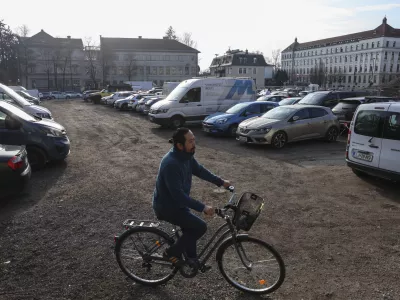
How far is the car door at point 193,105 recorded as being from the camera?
1688 cm

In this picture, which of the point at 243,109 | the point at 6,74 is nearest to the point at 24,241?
the point at 243,109

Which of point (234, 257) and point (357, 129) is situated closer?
point (234, 257)

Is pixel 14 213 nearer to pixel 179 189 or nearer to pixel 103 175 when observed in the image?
pixel 103 175

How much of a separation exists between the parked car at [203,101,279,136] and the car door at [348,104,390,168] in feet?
22.7

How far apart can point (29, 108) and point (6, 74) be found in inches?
2359

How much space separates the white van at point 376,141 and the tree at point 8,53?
7041 centimetres

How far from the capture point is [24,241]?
4.82 metres

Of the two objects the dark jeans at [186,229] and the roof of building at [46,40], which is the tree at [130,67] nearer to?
the roof of building at [46,40]

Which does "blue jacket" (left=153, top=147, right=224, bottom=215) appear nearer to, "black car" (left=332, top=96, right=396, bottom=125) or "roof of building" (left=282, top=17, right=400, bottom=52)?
"black car" (left=332, top=96, right=396, bottom=125)

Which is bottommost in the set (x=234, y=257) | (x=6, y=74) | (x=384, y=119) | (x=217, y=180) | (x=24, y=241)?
(x=24, y=241)

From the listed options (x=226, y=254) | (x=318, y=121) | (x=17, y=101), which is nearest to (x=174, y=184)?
(x=226, y=254)

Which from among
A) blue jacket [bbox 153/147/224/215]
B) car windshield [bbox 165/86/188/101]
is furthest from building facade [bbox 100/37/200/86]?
blue jacket [bbox 153/147/224/215]

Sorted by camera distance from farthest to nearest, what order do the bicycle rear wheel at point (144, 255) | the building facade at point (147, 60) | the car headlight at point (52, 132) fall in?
the building facade at point (147, 60), the car headlight at point (52, 132), the bicycle rear wheel at point (144, 255)

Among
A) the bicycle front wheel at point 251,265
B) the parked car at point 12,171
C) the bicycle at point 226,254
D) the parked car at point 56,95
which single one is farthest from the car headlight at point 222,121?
the parked car at point 56,95
